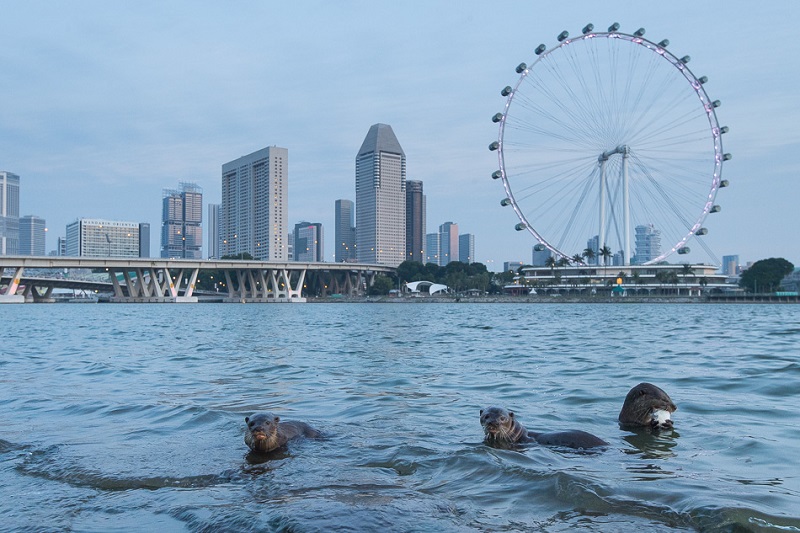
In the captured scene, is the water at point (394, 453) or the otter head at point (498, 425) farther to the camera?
the otter head at point (498, 425)

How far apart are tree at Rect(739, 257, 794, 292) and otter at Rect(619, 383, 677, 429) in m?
173

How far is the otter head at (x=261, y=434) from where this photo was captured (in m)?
9.07

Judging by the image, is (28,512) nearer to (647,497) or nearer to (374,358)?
(647,497)

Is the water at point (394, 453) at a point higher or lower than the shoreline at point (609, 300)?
higher

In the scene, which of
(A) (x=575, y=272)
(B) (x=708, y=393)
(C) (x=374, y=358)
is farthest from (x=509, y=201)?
(A) (x=575, y=272)

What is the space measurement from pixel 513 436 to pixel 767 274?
577 ft

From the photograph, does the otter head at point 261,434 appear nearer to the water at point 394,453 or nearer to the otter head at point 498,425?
the water at point 394,453

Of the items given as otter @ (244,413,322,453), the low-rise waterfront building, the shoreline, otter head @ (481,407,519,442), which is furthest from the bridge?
otter head @ (481,407,519,442)

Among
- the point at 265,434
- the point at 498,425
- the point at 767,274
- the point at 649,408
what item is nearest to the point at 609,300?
the point at 767,274

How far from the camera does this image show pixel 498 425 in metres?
9.32

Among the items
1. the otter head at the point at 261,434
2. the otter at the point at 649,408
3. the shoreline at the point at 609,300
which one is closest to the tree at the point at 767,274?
the shoreline at the point at 609,300

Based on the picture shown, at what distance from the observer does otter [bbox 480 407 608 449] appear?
934 cm

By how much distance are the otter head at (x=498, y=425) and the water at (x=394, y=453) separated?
0.26 m

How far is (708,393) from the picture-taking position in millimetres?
14812
